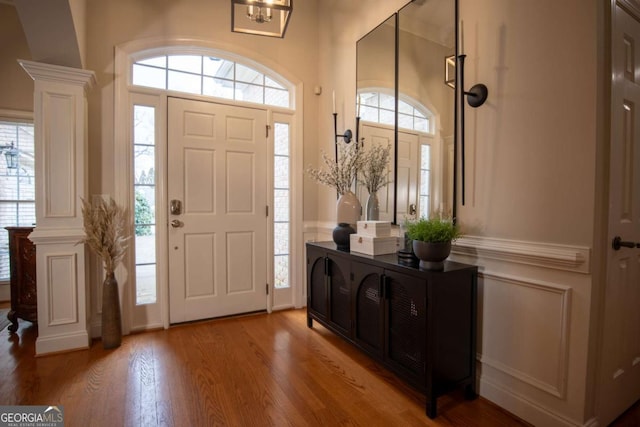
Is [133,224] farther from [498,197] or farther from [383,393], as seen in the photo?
[498,197]

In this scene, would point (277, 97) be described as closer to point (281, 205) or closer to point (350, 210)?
point (281, 205)

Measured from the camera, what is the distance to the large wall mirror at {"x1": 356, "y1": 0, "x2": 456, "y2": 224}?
214 centimetres

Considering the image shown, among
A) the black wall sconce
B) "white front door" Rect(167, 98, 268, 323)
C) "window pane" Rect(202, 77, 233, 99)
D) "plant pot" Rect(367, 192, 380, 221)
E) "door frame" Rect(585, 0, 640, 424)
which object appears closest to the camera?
"door frame" Rect(585, 0, 640, 424)

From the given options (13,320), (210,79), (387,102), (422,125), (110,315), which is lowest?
(13,320)

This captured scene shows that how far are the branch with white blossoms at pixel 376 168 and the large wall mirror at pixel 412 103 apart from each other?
59mm

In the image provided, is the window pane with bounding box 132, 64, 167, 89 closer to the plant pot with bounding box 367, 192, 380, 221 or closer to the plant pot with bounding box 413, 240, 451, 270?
the plant pot with bounding box 367, 192, 380, 221

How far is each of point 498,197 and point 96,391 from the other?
2.67 metres

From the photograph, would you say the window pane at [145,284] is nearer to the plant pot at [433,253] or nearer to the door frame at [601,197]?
the plant pot at [433,253]

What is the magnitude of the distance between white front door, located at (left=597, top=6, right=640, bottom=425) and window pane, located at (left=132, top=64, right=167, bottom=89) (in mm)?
3211

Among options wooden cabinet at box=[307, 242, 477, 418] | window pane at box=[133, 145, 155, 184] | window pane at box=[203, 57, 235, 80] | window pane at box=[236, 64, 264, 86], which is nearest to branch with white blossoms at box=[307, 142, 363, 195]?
wooden cabinet at box=[307, 242, 477, 418]

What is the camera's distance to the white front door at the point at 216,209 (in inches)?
116

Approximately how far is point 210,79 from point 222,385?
2.69 m

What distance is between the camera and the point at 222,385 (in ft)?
6.64

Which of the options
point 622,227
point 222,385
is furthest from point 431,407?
point 622,227
